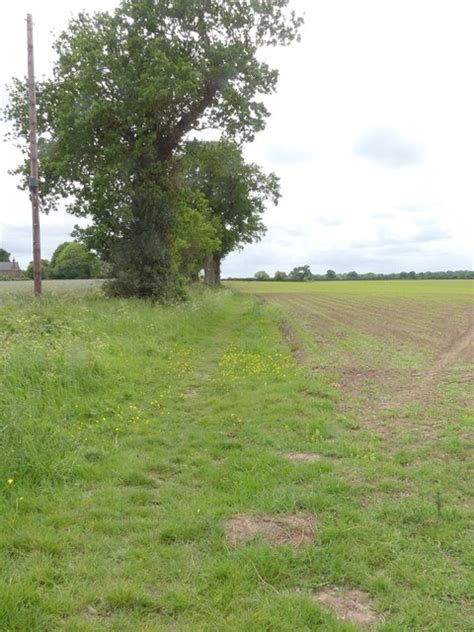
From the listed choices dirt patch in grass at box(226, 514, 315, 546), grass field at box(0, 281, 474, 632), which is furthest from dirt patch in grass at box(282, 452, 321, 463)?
dirt patch in grass at box(226, 514, 315, 546)

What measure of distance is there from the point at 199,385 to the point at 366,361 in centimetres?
517

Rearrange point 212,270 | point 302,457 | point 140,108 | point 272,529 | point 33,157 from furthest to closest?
point 212,270 → point 140,108 → point 33,157 → point 302,457 → point 272,529

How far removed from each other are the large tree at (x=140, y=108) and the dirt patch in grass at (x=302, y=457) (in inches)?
696

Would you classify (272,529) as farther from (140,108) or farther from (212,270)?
(212,270)

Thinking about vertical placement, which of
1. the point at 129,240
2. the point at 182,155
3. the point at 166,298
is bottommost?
the point at 166,298

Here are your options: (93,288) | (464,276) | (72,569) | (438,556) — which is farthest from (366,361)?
(464,276)

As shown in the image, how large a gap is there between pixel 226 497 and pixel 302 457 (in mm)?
1462

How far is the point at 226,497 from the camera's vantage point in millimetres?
4742

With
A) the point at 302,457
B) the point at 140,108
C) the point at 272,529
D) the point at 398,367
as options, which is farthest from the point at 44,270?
the point at 272,529

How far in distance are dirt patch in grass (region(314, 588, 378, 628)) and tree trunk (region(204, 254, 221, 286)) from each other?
5269cm

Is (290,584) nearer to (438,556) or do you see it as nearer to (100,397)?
(438,556)

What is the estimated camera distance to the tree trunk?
57.0 meters

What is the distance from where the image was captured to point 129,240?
2344cm

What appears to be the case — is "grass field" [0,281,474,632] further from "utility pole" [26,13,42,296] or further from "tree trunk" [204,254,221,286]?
"tree trunk" [204,254,221,286]
